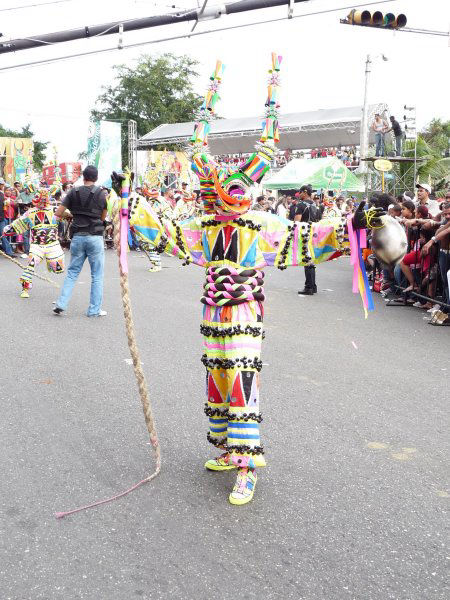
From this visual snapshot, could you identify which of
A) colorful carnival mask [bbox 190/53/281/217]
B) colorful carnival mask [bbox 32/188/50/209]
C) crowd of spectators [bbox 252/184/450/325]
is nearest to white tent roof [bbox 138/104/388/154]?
crowd of spectators [bbox 252/184/450/325]

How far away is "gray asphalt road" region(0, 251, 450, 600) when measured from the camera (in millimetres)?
2738

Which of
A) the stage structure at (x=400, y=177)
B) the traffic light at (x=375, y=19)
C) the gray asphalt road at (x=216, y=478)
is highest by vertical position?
the traffic light at (x=375, y=19)

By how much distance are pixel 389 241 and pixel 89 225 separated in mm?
5449

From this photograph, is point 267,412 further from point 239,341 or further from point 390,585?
point 390,585

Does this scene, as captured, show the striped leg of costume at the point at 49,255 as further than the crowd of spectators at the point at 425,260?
Yes

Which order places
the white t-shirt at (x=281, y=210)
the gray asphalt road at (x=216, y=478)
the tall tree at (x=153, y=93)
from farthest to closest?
the tall tree at (x=153, y=93), the white t-shirt at (x=281, y=210), the gray asphalt road at (x=216, y=478)

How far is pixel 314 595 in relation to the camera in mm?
2607

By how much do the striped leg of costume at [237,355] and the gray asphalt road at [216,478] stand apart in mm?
326

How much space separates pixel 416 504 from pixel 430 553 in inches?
19.0

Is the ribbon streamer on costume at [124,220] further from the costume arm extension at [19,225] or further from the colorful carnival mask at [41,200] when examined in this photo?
the costume arm extension at [19,225]

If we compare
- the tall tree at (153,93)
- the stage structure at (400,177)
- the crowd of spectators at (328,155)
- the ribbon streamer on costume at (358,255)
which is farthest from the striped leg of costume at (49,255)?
the tall tree at (153,93)

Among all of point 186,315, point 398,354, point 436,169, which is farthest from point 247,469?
point 436,169

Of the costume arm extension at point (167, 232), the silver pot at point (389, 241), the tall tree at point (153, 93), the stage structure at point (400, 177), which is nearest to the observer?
the silver pot at point (389, 241)

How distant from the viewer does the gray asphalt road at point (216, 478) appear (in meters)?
2.74
